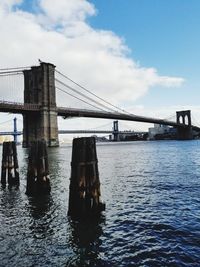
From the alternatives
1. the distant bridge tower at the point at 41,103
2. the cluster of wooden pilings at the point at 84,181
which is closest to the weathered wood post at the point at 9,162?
the cluster of wooden pilings at the point at 84,181

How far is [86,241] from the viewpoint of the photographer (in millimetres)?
8586

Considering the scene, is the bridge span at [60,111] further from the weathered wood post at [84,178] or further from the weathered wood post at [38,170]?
the weathered wood post at [84,178]

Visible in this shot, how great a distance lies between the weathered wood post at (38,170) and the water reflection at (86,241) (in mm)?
4892

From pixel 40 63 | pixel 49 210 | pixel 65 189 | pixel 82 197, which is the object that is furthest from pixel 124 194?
pixel 40 63

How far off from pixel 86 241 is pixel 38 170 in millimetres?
6584

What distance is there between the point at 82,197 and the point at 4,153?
9330 mm

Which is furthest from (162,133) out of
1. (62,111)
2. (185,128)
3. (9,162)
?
(9,162)

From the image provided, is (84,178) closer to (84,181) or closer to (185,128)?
(84,181)

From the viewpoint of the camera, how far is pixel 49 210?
472 inches

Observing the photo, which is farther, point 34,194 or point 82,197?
point 34,194

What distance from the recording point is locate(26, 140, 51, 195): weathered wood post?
14.6 metres

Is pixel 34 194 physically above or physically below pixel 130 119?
below

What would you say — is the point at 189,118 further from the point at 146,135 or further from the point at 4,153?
the point at 4,153

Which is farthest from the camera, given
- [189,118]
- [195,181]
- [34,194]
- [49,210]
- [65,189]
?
[189,118]
